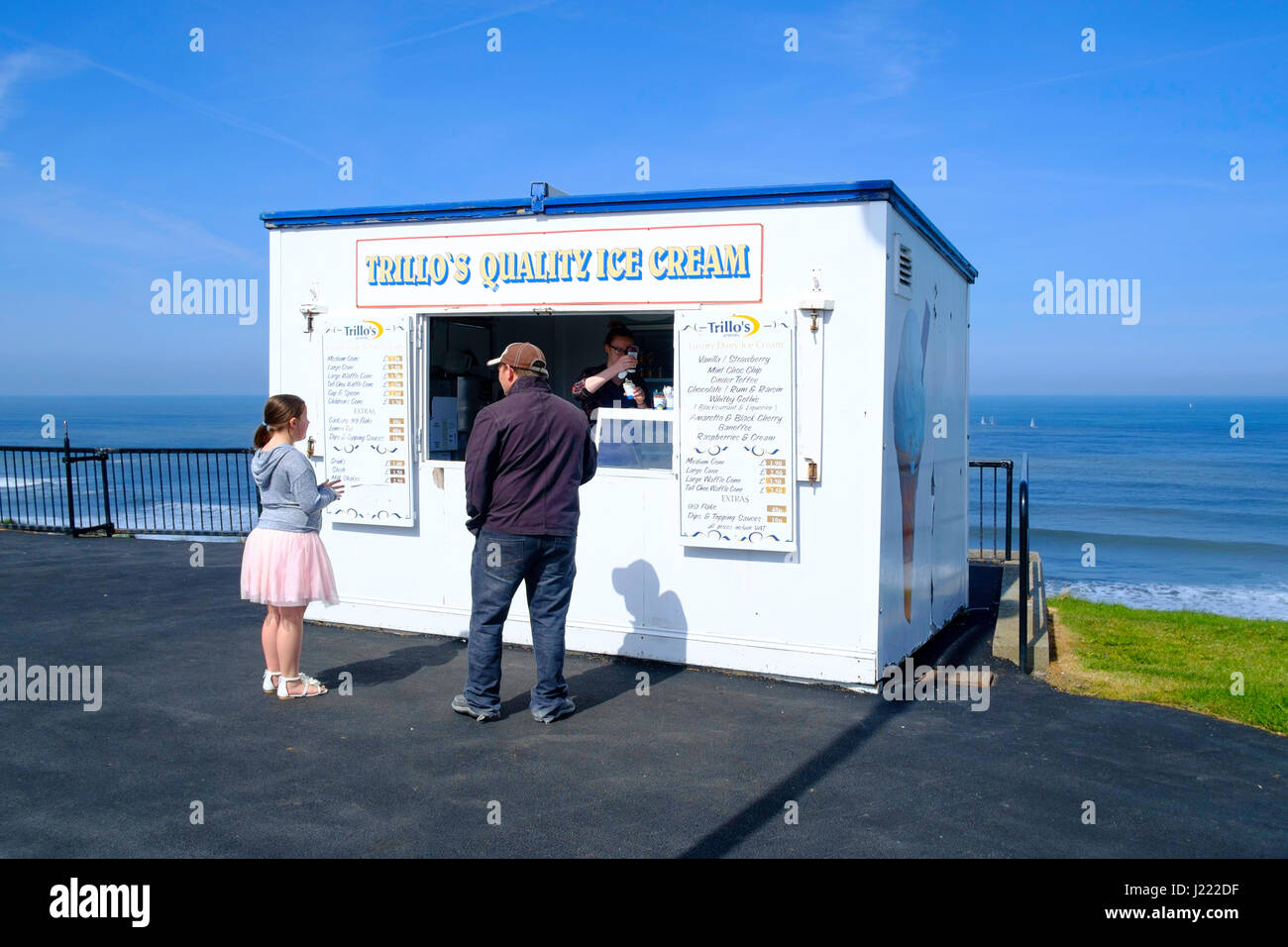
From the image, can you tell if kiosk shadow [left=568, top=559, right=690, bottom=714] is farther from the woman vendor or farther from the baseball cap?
the baseball cap

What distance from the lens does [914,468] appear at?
7230 millimetres

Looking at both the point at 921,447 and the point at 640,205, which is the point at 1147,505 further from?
the point at 640,205

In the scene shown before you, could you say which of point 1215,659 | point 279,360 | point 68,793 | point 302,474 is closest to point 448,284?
point 279,360

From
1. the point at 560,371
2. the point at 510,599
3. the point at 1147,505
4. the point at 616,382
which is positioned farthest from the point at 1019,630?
the point at 1147,505

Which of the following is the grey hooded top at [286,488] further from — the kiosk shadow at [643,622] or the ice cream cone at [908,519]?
the ice cream cone at [908,519]

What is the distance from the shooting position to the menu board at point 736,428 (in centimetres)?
639

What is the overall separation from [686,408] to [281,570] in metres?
2.74

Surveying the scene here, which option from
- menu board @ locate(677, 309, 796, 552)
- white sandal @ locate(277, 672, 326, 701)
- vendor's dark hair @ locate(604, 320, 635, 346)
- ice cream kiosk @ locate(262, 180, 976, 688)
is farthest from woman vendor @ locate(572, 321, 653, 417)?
white sandal @ locate(277, 672, 326, 701)

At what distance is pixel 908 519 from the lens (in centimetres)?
704

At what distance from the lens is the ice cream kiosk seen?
629cm

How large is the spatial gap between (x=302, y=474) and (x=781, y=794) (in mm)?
3224

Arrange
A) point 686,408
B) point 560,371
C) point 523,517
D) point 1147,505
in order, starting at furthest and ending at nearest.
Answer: point 1147,505
point 560,371
point 686,408
point 523,517

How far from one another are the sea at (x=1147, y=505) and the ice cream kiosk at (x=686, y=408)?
50.7 inches
